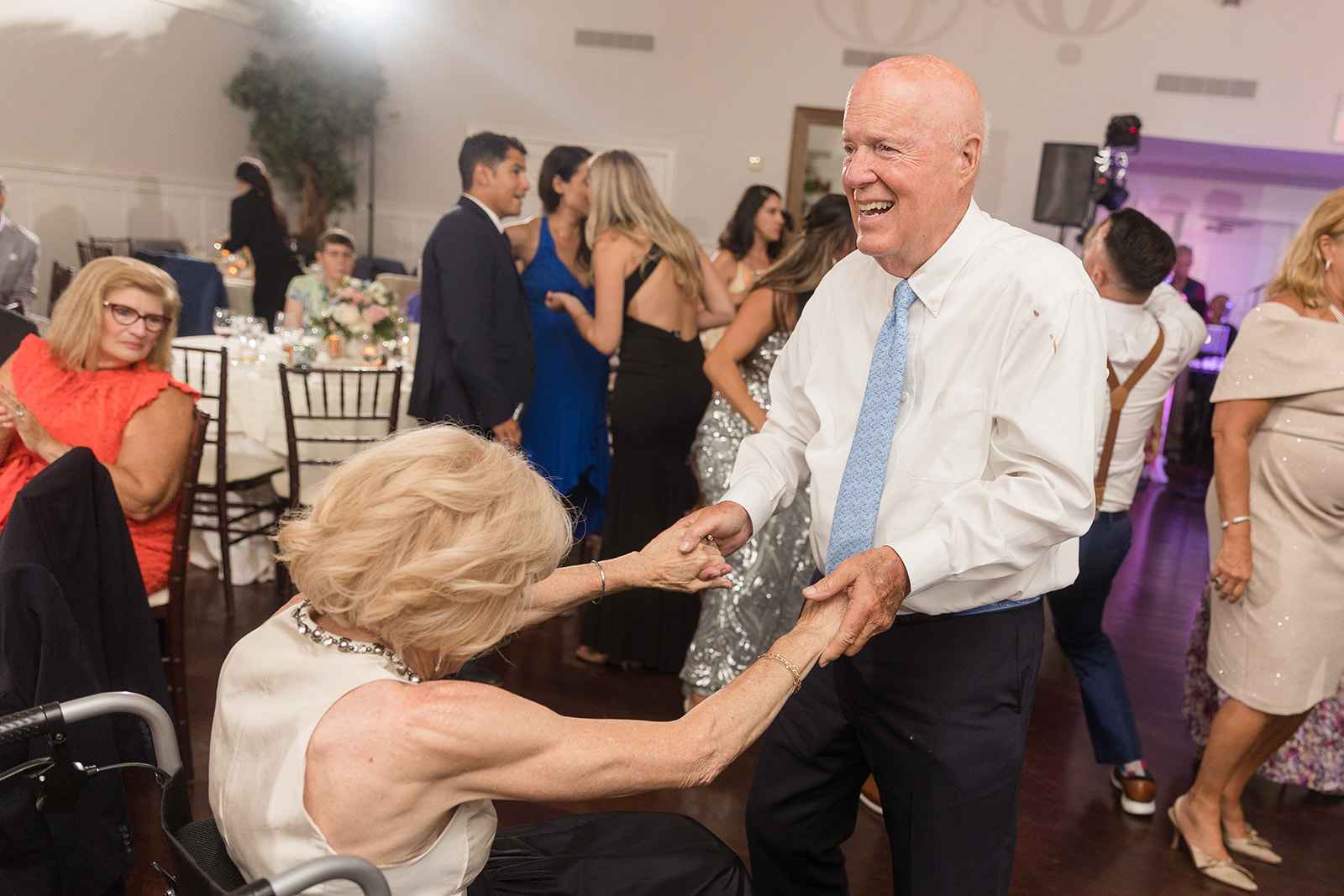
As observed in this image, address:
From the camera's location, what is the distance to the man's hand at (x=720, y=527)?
1.52 metres

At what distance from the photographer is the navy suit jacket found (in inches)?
124

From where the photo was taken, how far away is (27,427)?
2.36 meters

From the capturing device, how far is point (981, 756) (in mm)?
1477

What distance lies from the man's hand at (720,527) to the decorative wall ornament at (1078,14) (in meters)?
8.70

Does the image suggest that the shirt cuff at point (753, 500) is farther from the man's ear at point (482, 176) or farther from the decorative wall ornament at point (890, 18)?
the decorative wall ornament at point (890, 18)

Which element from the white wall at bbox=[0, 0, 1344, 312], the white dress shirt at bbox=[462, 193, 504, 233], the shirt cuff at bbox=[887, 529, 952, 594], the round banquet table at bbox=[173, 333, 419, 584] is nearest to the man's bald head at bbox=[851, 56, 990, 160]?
the shirt cuff at bbox=[887, 529, 952, 594]

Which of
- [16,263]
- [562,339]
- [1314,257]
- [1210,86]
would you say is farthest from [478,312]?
[1210,86]

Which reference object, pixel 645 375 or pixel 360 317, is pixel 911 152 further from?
pixel 360 317

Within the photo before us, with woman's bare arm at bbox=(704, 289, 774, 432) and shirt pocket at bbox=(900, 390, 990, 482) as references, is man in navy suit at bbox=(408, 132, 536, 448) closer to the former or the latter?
woman's bare arm at bbox=(704, 289, 774, 432)

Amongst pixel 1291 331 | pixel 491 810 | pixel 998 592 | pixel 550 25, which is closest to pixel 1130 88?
pixel 550 25

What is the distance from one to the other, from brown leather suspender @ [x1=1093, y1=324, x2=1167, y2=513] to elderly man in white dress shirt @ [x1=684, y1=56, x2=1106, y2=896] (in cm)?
119

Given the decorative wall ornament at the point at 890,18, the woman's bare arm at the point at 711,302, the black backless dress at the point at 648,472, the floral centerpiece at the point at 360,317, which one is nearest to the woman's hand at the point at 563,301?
the black backless dress at the point at 648,472

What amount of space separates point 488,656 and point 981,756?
2385 mm

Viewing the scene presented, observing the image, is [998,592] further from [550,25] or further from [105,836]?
[550,25]
